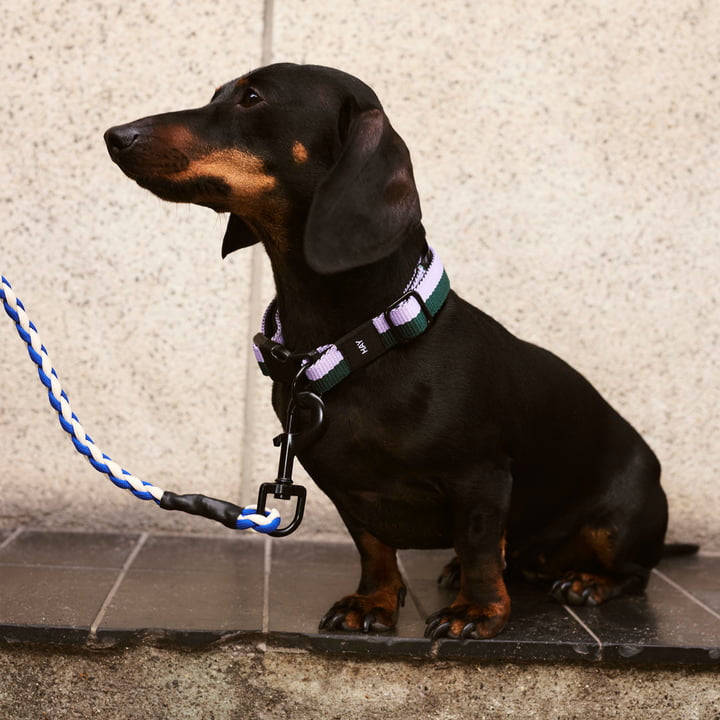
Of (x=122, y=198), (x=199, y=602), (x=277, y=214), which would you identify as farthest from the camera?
(x=122, y=198)

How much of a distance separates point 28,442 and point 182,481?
59cm

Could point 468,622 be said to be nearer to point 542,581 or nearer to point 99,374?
point 542,581

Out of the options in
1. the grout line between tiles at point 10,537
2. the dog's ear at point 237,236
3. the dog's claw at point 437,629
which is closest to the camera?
the dog's claw at point 437,629

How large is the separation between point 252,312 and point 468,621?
1579mm

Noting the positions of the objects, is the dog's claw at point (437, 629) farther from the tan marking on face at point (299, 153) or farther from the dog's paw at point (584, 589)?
the tan marking on face at point (299, 153)

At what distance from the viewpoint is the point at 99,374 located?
3.57m

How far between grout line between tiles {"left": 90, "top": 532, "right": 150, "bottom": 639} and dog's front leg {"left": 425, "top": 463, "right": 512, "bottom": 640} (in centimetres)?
83

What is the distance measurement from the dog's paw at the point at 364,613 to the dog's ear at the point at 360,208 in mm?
945

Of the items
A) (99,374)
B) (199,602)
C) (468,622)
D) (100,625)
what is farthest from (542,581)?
(99,374)

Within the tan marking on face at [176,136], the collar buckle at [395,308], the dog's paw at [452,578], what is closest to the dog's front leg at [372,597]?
the dog's paw at [452,578]

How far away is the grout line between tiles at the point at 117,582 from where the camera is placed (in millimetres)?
2420

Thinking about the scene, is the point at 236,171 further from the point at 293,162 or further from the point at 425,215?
the point at 425,215

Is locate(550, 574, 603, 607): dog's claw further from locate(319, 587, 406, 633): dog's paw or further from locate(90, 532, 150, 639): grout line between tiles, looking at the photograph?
locate(90, 532, 150, 639): grout line between tiles

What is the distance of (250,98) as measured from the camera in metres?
2.24
